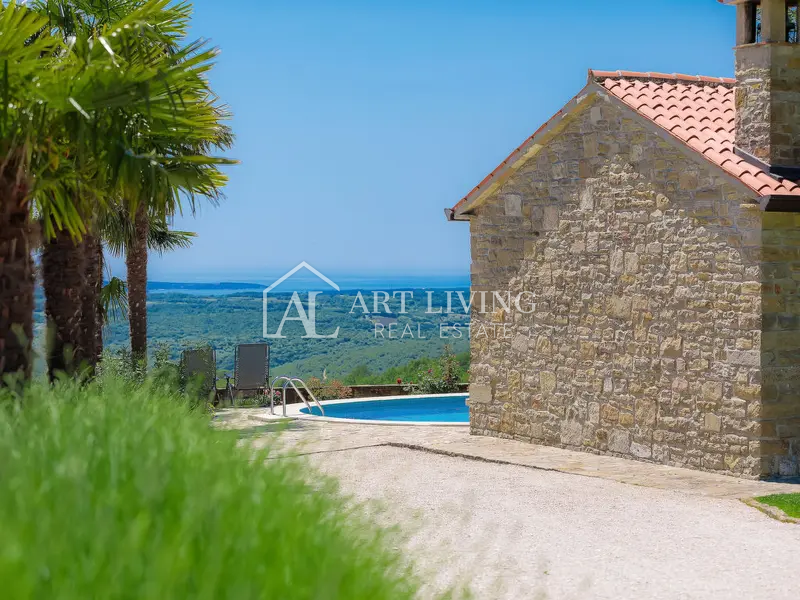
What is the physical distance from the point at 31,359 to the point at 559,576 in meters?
5.19

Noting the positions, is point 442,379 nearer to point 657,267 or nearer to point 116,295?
point 116,295

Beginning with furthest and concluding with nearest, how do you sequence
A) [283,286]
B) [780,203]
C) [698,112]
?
[283,286] < [698,112] < [780,203]

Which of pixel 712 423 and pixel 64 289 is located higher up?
pixel 64 289

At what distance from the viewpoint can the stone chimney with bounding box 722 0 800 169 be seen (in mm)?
11672

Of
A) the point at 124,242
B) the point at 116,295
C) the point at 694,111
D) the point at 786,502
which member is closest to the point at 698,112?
the point at 694,111

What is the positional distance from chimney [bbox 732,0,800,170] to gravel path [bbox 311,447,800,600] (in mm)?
4170

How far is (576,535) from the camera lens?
8883mm

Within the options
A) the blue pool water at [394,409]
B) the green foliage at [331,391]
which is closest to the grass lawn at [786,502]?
the blue pool water at [394,409]

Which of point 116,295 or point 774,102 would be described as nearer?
point 774,102

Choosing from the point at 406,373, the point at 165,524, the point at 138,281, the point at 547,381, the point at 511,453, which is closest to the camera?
the point at 165,524

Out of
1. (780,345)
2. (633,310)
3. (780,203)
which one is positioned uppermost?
(780,203)

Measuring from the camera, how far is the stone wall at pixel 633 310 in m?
11.3

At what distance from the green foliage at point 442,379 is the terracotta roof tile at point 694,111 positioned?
325 inches

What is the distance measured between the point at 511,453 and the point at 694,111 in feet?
16.6
